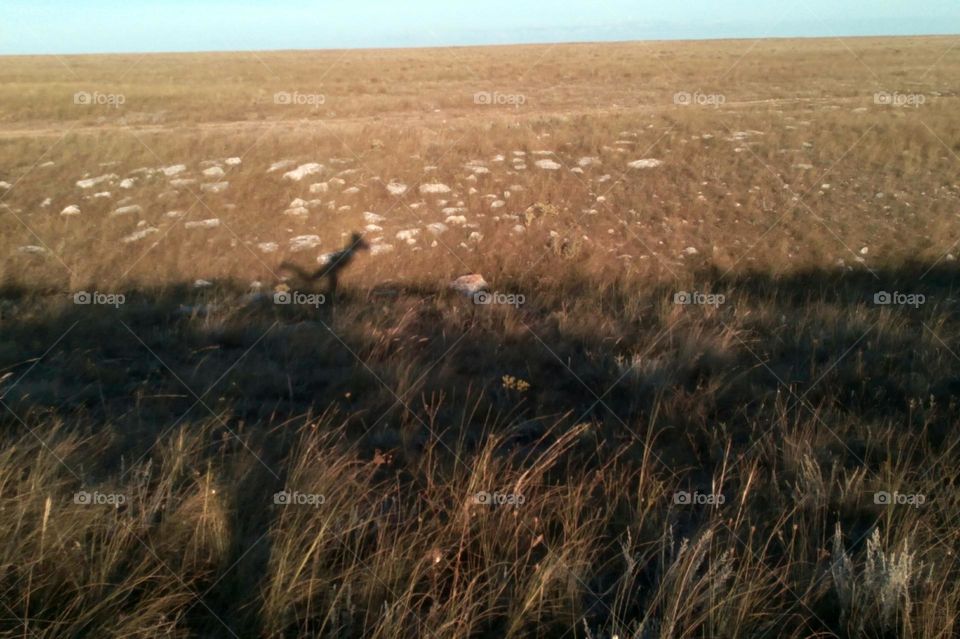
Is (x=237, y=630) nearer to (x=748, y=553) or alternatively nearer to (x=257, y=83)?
(x=748, y=553)

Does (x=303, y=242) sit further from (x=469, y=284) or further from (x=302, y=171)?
(x=469, y=284)

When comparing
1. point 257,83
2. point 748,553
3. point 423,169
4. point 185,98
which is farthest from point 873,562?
point 257,83

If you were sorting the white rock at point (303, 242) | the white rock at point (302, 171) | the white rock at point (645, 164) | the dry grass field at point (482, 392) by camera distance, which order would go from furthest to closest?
1. the white rock at point (645, 164)
2. the white rock at point (302, 171)
3. the white rock at point (303, 242)
4. the dry grass field at point (482, 392)

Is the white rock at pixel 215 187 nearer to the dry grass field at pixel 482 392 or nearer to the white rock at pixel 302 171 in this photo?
the dry grass field at pixel 482 392

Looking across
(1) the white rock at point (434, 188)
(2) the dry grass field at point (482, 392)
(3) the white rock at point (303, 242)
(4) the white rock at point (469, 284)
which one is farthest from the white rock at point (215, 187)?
(4) the white rock at point (469, 284)

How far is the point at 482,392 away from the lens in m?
4.85

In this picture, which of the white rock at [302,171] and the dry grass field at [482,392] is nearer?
the dry grass field at [482,392]

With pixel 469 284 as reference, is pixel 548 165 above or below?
above

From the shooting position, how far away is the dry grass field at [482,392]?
9.29ft

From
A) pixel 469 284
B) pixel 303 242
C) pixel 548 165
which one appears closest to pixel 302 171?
pixel 303 242

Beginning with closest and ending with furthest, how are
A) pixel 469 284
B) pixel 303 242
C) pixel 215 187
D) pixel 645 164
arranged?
pixel 469 284 < pixel 303 242 < pixel 215 187 < pixel 645 164

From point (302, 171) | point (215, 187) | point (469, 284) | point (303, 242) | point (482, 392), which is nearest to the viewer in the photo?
point (482, 392)

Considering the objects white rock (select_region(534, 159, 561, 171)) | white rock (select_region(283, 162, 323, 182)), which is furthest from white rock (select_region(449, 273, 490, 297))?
white rock (select_region(283, 162, 323, 182))

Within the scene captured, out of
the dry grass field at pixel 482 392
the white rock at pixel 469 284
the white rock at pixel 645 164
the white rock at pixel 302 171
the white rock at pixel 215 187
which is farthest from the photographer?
the white rock at pixel 645 164
